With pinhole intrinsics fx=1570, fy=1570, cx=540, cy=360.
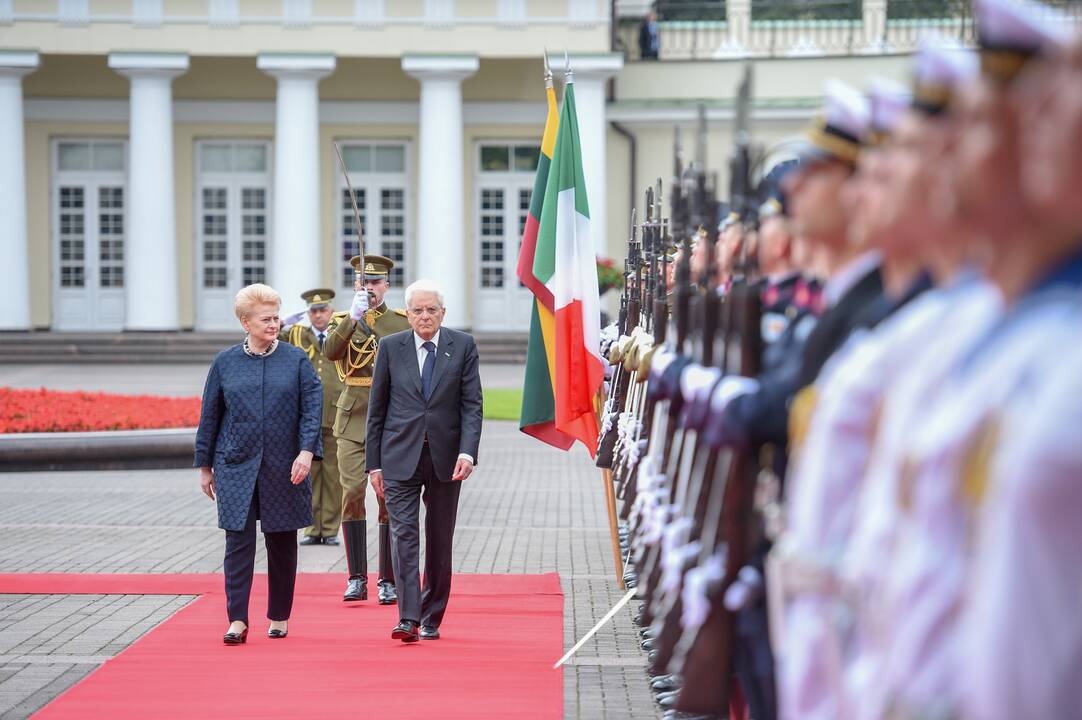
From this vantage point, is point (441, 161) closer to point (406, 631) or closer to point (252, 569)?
point (252, 569)

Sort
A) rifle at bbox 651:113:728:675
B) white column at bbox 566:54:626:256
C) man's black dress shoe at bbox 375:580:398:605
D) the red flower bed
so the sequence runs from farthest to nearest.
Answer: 1. white column at bbox 566:54:626:256
2. the red flower bed
3. man's black dress shoe at bbox 375:580:398:605
4. rifle at bbox 651:113:728:675

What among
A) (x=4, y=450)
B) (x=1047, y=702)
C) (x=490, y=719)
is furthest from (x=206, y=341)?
(x=1047, y=702)

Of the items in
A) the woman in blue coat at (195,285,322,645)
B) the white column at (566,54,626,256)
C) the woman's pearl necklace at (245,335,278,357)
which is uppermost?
the white column at (566,54,626,256)

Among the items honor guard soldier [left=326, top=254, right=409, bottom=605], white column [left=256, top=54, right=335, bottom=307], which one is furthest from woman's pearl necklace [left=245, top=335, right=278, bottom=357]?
white column [left=256, top=54, right=335, bottom=307]

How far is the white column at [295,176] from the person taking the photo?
32.8 meters

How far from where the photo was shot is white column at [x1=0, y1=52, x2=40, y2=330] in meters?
32.9

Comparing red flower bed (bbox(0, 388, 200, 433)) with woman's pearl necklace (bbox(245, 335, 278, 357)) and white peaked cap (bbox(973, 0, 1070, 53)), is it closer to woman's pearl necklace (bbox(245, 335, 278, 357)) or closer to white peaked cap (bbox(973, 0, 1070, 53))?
woman's pearl necklace (bbox(245, 335, 278, 357))

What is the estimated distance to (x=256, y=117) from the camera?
35.1 metres

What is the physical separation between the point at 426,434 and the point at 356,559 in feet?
4.83

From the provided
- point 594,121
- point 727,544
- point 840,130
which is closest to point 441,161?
point 594,121

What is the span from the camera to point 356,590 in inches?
381

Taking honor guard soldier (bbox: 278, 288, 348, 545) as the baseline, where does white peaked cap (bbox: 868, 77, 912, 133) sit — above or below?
above

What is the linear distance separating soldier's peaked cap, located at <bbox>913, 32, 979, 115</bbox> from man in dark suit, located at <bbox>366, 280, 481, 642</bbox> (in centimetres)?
565

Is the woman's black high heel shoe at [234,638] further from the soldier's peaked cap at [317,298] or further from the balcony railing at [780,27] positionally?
the balcony railing at [780,27]
